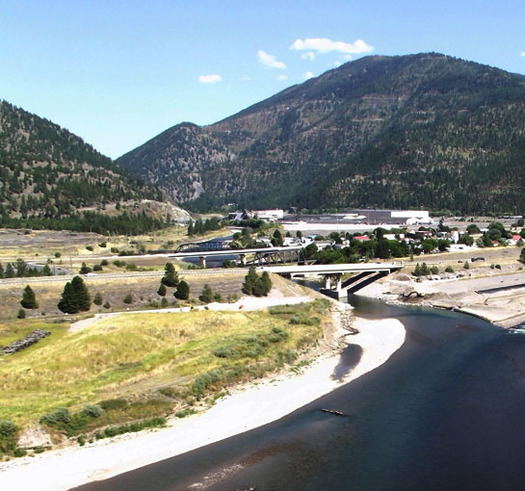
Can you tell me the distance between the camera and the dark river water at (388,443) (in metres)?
41.4

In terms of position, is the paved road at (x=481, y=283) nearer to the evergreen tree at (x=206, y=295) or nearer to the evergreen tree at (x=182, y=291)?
the evergreen tree at (x=206, y=295)

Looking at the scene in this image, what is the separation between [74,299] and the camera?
291ft

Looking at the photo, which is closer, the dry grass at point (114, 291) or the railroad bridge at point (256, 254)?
the dry grass at point (114, 291)

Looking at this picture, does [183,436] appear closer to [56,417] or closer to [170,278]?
[56,417]

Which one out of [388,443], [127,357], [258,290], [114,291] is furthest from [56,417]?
[258,290]

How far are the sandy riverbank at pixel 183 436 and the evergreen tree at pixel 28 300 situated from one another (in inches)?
1731

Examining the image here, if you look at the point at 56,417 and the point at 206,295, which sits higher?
the point at 206,295

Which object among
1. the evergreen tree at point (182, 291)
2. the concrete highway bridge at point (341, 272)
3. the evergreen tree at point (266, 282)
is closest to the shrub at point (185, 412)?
the evergreen tree at point (182, 291)

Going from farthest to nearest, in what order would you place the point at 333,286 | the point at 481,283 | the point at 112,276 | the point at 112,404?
the point at 333,286
the point at 481,283
the point at 112,276
the point at 112,404

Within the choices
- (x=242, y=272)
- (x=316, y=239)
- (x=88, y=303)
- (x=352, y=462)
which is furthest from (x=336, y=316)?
(x=316, y=239)

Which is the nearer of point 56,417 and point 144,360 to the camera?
point 56,417

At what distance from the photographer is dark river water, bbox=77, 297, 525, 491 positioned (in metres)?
41.4

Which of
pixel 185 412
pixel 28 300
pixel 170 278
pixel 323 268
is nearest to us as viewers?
pixel 185 412

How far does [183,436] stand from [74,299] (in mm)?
46071
